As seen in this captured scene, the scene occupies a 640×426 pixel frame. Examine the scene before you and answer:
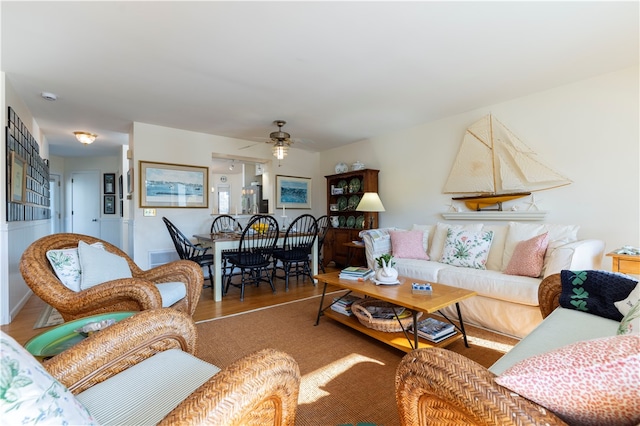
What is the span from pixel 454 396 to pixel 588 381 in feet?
0.96

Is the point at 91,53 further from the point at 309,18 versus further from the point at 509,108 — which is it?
the point at 509,108

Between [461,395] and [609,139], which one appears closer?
[461,395]

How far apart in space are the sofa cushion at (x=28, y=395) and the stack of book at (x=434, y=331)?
1.98 metres

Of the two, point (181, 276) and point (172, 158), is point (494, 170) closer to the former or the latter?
point (181, 276)

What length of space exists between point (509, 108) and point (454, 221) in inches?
57.6

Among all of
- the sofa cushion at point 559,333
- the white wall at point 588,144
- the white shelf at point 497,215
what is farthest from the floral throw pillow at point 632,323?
the white shelf at point 497,215

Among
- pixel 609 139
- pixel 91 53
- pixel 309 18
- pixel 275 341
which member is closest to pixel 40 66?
pixel 91 53

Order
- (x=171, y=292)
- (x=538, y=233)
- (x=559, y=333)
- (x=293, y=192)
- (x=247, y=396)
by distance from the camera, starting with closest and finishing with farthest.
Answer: (x=247, y=396)
(x=559, y=333)
(x=171, y=292)
(x=538, y=233)
(x=293, y=192)

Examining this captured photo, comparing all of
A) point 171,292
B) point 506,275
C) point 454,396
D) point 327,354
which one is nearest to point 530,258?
point 506,275

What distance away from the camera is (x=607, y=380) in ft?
1.91

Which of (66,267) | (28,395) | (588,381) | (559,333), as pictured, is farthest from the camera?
(66,267)

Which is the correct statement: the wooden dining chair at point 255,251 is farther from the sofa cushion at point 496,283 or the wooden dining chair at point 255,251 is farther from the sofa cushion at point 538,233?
the sofa cushion at point 538,233

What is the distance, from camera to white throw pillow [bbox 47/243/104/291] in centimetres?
179

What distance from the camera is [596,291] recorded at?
154 centimetres
